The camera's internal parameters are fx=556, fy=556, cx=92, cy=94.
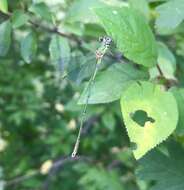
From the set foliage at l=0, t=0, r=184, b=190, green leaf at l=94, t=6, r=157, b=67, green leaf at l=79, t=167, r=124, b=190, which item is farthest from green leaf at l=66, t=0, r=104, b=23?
green leaf at l=79, t=167, r=124, b=190

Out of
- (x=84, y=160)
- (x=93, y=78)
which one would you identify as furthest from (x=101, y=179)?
(x=93, y=78)

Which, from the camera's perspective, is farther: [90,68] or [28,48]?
[28,48]

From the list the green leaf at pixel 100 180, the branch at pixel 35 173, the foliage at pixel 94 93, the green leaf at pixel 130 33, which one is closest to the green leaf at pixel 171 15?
the foliage at pixel 94 93

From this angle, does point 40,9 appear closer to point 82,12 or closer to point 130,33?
point 82,12

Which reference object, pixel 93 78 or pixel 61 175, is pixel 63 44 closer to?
pixel 93 78

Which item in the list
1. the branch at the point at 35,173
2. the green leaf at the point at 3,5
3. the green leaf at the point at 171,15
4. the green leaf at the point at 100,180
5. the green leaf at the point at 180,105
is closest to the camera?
the green leaf at the point at 180,105

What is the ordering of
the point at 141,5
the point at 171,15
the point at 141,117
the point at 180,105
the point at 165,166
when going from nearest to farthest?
the point at 141,117 < the point at 180,105 < the point at 171,15 < the point at 165,166 < the point at 141,5

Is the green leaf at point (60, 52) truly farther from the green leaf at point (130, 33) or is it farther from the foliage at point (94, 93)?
the green leaf at point (130, 33)

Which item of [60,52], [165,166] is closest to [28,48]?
[60,52]
